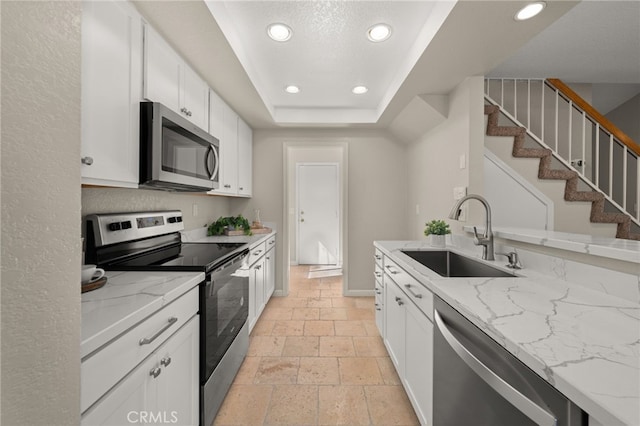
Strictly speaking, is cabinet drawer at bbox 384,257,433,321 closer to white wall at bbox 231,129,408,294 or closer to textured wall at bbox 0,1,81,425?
textured wall at bbox 0,1,81,425

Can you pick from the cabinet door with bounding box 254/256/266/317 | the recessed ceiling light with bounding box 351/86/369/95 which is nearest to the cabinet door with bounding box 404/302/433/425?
the cabinet door with bounding box 254/256/266/317

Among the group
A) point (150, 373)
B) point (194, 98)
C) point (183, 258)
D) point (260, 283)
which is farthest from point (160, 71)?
point (260, 283)

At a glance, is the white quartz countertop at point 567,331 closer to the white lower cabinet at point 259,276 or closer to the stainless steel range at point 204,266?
the stainless steel range at point 204,266

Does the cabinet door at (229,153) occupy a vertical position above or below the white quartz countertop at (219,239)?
above

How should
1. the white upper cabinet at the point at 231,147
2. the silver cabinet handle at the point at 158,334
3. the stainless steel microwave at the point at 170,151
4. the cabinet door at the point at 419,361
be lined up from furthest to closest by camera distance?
the white upper cabinet at the point at 231,147, the stainless steel microwave at the point at 170,151, the cabinet door at the point at 419,361, the silver cabinet handle at the point at 158,334

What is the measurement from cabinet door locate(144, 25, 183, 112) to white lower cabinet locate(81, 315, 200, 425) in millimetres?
1248

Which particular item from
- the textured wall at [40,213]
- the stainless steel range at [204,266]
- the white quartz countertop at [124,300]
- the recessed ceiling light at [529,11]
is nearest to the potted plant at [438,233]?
the recessed ceiling light at [529,11]

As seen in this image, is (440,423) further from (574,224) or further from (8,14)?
(574,224)

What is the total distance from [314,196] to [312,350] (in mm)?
3635

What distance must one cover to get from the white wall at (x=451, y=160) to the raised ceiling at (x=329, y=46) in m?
0.56

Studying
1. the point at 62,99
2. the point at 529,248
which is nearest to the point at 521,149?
the point at 529,248

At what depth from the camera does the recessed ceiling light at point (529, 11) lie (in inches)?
53.9

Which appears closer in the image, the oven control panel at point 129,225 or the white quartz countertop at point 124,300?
the white quartz countertop at point 124,300

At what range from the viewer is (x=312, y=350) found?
229 cm
